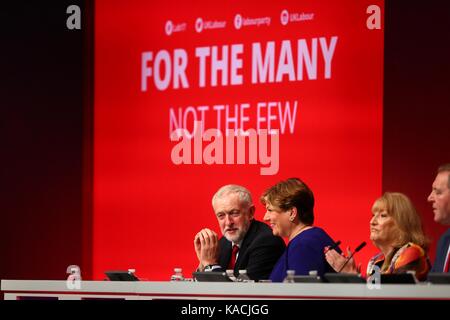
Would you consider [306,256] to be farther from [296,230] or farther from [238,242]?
[238,242]

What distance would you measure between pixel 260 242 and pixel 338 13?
7.48ft

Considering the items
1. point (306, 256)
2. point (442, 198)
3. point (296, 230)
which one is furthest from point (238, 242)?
point (442, 198)

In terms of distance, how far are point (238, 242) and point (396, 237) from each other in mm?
1231

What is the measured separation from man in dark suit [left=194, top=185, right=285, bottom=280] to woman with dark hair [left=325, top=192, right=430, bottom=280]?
0.56m

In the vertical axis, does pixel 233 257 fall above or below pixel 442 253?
below

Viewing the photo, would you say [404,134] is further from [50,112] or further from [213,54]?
[50,112]

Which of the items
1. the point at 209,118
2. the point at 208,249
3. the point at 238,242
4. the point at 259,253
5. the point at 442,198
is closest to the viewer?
the point at 442,198

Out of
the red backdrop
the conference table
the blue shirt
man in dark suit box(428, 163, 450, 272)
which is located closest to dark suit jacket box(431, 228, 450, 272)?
man in dark suit box(428, 163, 450, 272)

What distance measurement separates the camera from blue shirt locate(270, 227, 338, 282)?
4562mm

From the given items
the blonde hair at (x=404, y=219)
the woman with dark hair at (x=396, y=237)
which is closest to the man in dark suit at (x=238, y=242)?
the woman with dark hair at (x=396, y=237)

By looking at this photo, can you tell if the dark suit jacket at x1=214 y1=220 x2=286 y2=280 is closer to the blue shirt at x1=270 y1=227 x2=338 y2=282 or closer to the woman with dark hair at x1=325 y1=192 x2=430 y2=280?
the blue shirt at x1=270 y1=227 x2=338 y2=282

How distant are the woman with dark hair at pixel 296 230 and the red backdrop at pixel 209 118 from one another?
1731 mm

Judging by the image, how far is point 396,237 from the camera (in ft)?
14.9

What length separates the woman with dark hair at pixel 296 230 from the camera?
15.0 feet
